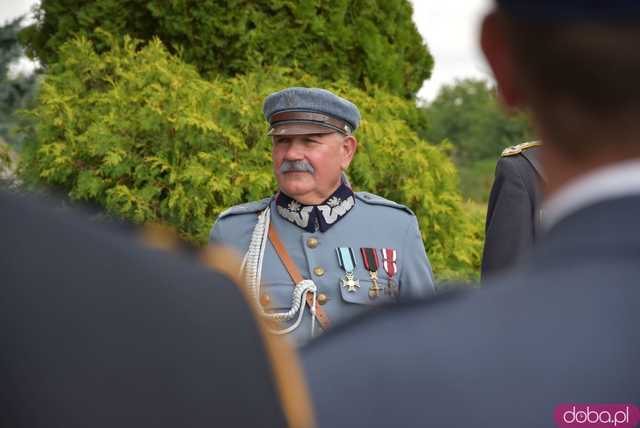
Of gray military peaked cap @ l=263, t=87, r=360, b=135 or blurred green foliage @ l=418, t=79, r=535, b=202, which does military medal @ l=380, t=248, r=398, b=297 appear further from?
blurred green foliage @ l=418, t=79, r=535, b=202

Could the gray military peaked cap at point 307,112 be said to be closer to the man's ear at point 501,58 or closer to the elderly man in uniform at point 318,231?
the elderly man in uniform at point 318,231

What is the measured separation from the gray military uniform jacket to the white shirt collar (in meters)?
2.66

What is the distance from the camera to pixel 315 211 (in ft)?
12.2

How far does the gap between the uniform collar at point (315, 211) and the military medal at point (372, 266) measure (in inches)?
7.0

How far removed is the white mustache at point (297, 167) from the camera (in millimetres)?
3666

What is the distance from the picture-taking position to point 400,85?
19.7 ft

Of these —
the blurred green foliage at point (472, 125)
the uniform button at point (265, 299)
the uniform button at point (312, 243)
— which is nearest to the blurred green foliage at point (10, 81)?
the uniform button at point (312, 243)

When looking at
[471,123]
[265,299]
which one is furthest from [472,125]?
[265,299]

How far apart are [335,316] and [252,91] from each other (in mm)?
1828

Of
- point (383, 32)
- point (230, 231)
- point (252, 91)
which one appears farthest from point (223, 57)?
point (230, 231)

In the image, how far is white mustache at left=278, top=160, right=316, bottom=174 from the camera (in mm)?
3666

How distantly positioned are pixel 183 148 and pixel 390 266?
1.55m

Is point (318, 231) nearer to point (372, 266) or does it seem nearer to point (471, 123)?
point (372, 266)

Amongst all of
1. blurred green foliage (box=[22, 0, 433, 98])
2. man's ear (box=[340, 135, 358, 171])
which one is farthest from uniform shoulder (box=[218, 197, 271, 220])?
blurred green foliage (box=[22, 0, 433, 98])
